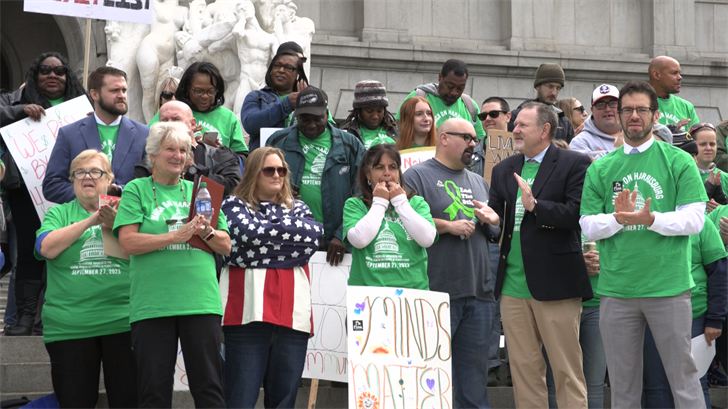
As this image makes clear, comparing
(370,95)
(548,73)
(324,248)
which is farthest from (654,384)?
(548,73)

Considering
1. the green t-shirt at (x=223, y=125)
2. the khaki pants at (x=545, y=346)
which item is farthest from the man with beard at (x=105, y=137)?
the khaki pants at (x=545, y=346)

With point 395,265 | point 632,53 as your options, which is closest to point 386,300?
point 395,265

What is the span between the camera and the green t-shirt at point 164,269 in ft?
19.0

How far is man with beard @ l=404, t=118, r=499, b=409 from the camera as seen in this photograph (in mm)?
6824

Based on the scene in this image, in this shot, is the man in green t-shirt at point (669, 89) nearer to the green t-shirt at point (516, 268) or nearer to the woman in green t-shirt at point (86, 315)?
the green t-shirt at point (516, 268)

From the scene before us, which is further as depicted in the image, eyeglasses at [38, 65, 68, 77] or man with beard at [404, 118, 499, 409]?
eyeglasses at [38, 65, 68, 77]

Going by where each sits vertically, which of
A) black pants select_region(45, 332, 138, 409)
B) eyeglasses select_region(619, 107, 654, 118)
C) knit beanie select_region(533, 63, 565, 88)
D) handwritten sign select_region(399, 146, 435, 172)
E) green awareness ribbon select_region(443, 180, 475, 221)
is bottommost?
black pants select_region(45, 332, 138, 409)

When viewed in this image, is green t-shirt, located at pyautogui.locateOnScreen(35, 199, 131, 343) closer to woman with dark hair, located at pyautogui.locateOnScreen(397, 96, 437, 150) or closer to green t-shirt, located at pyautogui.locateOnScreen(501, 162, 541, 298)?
green t-shirt, located at pyautogui.locateOnScreen(501, 162, 541, 298)

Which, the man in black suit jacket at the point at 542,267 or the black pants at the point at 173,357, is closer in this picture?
the black pants at the point at 173,357

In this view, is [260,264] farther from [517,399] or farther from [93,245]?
[517,399]

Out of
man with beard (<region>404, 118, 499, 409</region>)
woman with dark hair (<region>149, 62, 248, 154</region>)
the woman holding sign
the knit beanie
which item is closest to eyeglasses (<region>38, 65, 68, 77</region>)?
woman with dark hair (<region>149, 62, 248, 154</region>)

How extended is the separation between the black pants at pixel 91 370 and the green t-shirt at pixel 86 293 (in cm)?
6

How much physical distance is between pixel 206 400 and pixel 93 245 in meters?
1.22

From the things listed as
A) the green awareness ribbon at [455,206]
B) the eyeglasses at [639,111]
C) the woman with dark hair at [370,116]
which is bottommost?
the green awareness ribbon at [455,206]
